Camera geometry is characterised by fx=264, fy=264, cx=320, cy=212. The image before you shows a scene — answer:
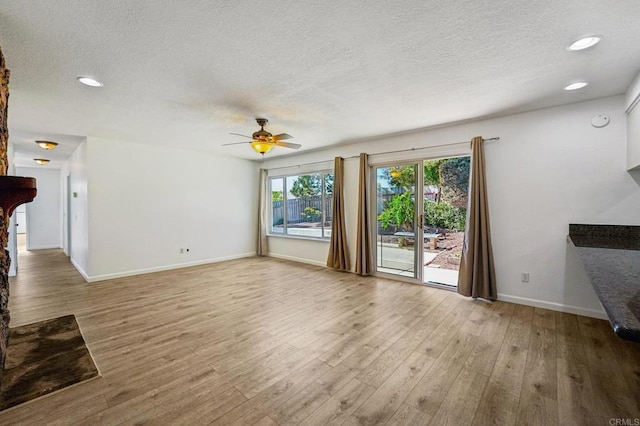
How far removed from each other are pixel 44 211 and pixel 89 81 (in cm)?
862

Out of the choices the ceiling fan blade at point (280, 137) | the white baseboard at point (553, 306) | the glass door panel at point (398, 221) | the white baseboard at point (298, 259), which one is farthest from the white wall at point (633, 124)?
the white baseboard at point (298, 259)

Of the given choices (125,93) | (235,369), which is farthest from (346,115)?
(235,369)

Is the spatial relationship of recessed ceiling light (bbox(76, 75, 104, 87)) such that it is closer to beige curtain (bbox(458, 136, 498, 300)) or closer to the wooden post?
the wooden post

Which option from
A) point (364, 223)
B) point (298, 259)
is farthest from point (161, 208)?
point (364, 223)

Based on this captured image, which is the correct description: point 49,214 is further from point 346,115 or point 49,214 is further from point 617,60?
point 617,60

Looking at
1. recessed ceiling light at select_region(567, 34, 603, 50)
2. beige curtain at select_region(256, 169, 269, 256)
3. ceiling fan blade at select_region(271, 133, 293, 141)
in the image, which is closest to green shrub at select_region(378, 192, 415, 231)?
ceiling fan blade at select_region(271, 133, 293, 141)

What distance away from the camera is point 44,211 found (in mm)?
8297

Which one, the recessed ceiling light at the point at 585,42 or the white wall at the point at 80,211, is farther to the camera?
the white wall at the point at 80,211

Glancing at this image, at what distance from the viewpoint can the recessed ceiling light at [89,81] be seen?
2.55 m

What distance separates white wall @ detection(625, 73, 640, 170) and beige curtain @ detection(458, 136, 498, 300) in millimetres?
1362

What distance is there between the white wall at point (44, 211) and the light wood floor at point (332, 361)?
5.84m

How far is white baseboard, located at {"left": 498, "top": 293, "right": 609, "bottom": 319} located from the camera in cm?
311

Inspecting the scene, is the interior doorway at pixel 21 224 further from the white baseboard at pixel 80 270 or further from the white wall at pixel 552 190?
the white wall at pixel 552 190

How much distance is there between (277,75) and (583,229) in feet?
12.8
